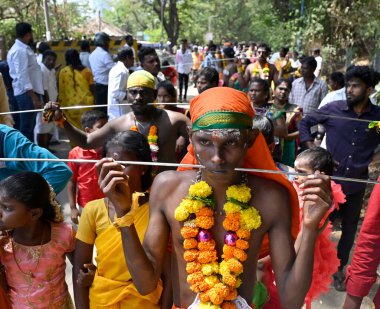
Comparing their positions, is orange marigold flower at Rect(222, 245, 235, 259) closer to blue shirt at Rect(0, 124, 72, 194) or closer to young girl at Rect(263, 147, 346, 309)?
young girl at Rect(263, 147, 346, 309)

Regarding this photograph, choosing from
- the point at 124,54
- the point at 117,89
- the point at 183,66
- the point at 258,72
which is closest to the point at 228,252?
the point at 117,89

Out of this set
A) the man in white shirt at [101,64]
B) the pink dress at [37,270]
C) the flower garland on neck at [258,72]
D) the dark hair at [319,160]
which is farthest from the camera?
the flower garland on neck at [258,72]

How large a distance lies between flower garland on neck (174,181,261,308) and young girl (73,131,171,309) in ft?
1.48

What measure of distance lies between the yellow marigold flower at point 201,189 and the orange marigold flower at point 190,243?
0.21 m

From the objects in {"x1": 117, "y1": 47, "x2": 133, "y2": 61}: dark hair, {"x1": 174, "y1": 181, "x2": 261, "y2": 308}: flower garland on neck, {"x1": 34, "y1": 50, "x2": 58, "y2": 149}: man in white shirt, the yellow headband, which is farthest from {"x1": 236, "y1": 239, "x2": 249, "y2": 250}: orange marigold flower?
{"x1": 34, "y1": 50, "x2": 58, "y2": 149}: man in white shirt

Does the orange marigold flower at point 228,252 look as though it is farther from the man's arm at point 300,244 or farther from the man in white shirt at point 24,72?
the man in white shirt at point 24,72

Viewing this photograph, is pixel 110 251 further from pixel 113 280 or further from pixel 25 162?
pixel 25 162

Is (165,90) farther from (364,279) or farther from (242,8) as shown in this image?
(242,8)

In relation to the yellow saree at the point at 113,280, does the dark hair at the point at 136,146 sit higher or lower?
higher

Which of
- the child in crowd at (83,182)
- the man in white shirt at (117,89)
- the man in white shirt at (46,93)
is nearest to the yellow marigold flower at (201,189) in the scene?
the child in crowd at (83,182)

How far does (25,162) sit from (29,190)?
382 mm

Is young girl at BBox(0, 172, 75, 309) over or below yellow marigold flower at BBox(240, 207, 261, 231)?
below

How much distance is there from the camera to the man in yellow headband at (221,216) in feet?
6.13

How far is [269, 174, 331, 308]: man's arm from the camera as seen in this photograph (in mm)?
1768
